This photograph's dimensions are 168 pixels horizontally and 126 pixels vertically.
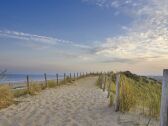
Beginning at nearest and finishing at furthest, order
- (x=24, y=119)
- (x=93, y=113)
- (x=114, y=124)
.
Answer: (x=114, y=124) < (x=24, y=119) < (x=93, y=113)

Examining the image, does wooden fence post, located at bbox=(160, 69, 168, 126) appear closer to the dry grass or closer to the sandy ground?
the sandy ground

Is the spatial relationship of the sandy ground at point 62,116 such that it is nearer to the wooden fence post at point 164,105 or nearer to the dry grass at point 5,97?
the dry grass at point 5,97

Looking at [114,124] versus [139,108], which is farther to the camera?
[139,108]

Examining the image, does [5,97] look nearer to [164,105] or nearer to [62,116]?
[62,116]

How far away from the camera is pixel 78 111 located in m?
9.84

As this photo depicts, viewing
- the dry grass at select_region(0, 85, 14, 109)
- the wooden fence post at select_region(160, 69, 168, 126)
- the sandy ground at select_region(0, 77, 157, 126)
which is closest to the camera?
the wooden fence post at select_region(160, 69, 168, 126)

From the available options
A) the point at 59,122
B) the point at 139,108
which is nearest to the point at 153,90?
the point at 139,108

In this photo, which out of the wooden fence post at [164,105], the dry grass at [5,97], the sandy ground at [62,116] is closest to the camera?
the wooden fence post at [164,105]

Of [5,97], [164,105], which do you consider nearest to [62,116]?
[5,97]

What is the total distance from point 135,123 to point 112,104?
2750 mm

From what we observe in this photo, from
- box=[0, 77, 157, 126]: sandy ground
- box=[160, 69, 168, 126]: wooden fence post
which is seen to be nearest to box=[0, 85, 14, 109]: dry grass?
box=[0, 77, 157, 126]: sandy ground

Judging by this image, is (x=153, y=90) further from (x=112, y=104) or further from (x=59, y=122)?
(x=59, y=122)

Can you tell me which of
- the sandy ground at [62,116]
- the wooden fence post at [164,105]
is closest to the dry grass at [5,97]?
the sandy ground at [62,116]

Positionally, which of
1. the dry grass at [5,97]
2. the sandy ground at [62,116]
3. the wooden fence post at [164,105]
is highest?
the wooden fence post at [164,105]
